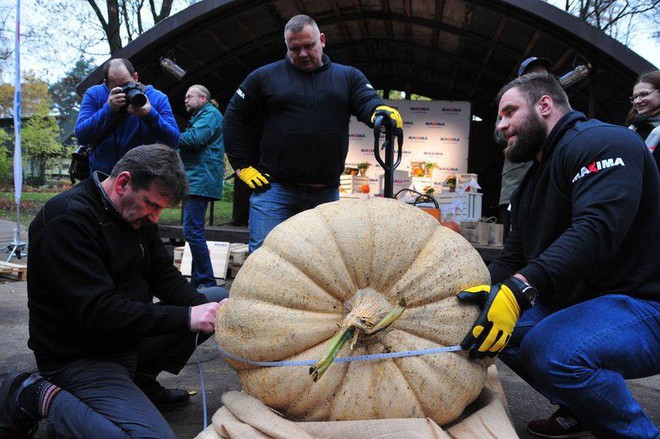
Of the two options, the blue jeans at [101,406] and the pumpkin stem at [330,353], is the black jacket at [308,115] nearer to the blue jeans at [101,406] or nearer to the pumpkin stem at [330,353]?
the blue jeans at [101,406]

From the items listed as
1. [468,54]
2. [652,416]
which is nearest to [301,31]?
[652,416]

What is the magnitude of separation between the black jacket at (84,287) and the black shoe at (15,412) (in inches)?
3.9

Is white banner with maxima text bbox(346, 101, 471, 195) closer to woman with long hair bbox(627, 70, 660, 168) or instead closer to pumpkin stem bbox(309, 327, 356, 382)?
woman with long hair bbox(627, 70, 660, 168)

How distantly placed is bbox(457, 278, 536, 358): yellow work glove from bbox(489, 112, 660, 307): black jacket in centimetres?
9

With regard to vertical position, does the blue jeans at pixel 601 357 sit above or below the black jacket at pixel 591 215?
below

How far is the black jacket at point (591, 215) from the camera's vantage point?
196 centimetres

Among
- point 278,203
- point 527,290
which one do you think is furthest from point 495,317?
point 278,203

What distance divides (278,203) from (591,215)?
197 centimetres

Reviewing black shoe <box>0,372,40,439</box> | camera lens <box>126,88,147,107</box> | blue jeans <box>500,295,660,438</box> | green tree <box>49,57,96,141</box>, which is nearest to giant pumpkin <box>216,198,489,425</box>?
blue jeans <box>500,295,660,438</box>

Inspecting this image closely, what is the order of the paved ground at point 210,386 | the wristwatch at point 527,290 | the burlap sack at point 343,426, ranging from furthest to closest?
1. the paved ground at point 210,386
2. the wristwatch at point 527,290
3. the burlap sack at point 343,426

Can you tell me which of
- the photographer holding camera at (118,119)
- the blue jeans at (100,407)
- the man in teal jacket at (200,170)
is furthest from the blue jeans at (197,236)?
the blue jeans at (100,407)

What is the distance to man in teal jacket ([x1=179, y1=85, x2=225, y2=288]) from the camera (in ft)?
17.4

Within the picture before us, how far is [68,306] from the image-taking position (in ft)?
7.25

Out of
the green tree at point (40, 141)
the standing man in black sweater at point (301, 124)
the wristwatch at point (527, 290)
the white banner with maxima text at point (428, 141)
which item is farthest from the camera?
the green tree at point (40, 141)
